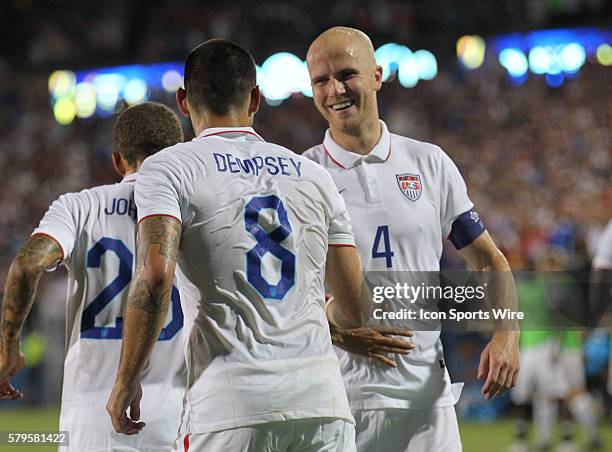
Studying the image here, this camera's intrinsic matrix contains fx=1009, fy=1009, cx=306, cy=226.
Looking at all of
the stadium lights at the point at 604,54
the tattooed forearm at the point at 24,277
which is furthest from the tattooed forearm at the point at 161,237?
the stadium lights at the point at 604,54

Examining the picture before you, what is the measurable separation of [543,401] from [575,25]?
1105cm

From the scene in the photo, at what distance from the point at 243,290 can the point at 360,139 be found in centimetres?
163

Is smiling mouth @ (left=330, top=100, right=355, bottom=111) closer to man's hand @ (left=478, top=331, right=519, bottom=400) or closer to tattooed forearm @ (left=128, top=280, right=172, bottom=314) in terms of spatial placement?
man's hand @ (left=478, top=331, right=519, bottom=400)

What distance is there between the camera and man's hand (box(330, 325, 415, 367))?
4.29 metres

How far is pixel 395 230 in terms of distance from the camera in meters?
4.46

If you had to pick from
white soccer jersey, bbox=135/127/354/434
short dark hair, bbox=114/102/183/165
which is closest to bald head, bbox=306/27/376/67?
short dark hair, bbox=114/102/183/165

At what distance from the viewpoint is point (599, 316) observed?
6.30 meters

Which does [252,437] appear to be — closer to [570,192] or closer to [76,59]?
[570,192]

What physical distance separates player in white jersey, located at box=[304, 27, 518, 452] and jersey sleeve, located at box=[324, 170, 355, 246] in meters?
0.82

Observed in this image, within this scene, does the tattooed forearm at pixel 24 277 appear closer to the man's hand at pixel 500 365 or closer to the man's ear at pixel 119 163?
the man's ear at pixel 119 163

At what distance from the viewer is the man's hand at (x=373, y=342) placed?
4.29 meters

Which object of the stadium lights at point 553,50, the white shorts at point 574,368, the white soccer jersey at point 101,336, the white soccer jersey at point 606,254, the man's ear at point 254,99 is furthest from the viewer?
the stadium lights at point 553,50

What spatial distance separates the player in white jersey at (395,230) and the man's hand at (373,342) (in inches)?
2.8

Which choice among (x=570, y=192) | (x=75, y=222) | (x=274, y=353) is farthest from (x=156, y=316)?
(x=570, y=192)
